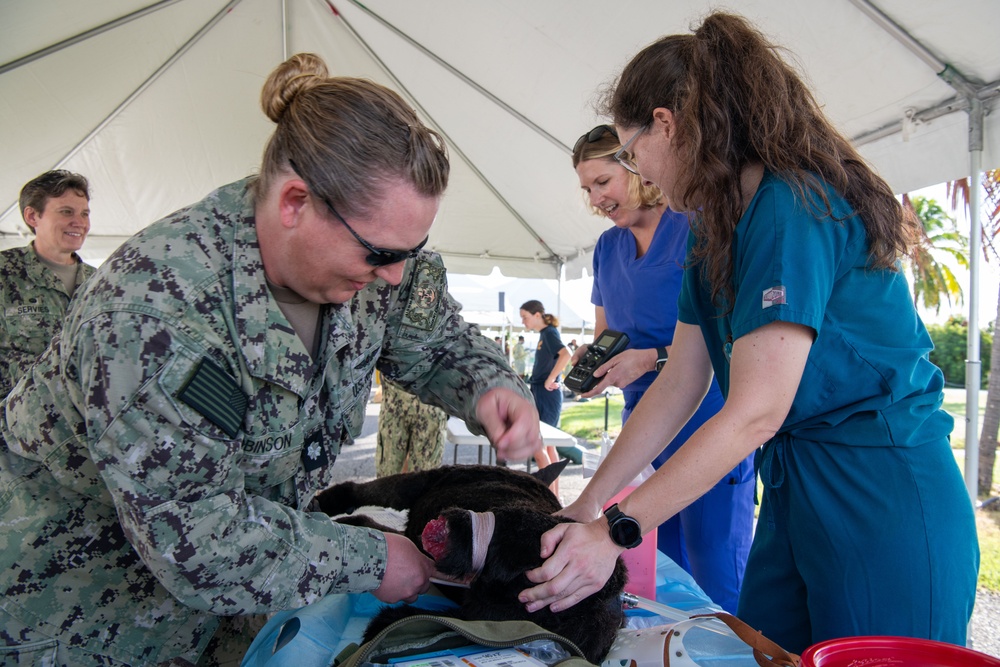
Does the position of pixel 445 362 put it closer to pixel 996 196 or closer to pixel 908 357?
pixel 908 357

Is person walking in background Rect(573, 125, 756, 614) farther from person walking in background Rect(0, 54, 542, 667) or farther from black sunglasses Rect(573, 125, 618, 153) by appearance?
person walking in background Rect(0, 54, 542, 667)

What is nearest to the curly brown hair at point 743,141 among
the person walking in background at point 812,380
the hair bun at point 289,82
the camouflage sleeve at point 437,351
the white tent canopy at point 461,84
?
the person walking in background at point 812,380

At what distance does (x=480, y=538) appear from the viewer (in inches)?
49.0

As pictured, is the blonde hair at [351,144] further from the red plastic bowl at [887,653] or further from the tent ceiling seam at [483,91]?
the tent ceiling seam at [483,91]

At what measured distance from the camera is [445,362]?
160 cm

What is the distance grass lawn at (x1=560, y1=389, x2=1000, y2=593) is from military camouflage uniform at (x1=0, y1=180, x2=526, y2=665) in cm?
153

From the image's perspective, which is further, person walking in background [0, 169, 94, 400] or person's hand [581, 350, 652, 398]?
person walking in background [0, 169, 94, 400]

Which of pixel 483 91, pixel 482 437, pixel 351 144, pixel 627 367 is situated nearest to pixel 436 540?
pixel 351 144

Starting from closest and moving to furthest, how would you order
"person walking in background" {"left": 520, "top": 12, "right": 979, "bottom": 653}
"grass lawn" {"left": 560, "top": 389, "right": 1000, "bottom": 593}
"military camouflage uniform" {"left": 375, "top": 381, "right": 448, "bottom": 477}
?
"person walking in background" {"left": 520, "top": 12, "right": 979, "bottom": 653}, "grass lawn" {"left": 560, "top": 389, "right": 1000, "bottom": 593}, "military camouflage uniform" {"left": 375, "top": 381, "right": 448, "bottom": 477}

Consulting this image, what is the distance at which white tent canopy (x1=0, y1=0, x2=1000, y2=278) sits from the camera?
8.71ft

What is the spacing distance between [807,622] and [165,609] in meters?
1.29

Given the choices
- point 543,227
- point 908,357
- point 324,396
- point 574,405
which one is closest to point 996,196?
point 543,227

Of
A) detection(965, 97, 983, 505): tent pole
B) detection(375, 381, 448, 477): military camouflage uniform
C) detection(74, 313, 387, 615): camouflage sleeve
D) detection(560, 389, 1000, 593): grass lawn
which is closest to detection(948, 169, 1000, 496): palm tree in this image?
detection(560, 389, 1000, 593): grass lawn

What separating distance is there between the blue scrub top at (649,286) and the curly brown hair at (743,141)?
95 cm
